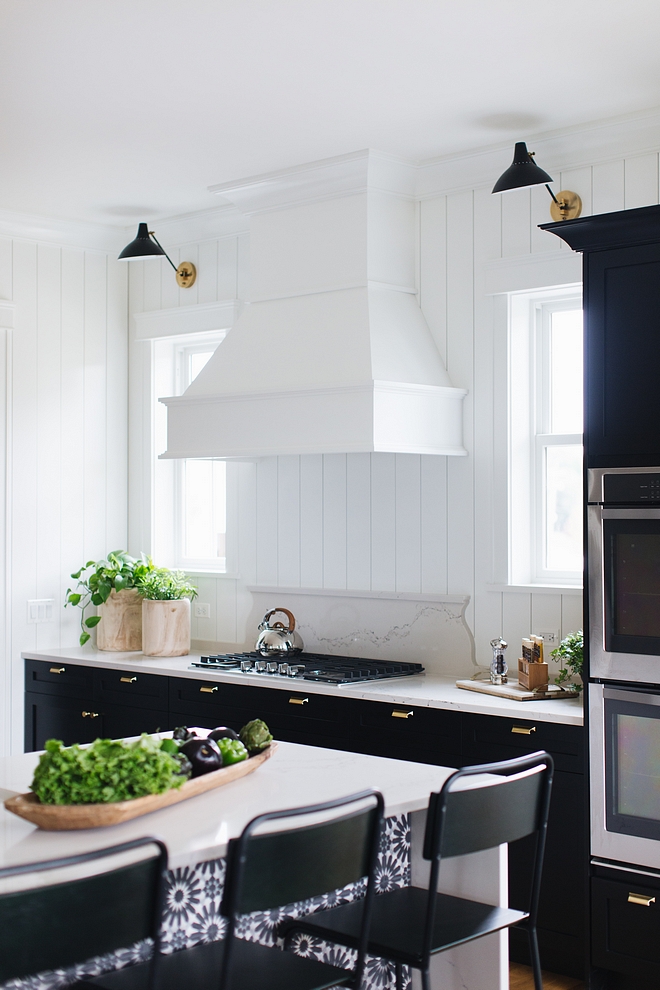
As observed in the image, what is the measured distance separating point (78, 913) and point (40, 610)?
3589 mm

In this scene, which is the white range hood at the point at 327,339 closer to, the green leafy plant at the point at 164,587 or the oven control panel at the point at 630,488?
the green leafy plant at the point at 164,587

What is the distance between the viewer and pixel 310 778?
8.23 feet

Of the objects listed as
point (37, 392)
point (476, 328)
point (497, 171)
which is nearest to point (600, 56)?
point (497, 171)

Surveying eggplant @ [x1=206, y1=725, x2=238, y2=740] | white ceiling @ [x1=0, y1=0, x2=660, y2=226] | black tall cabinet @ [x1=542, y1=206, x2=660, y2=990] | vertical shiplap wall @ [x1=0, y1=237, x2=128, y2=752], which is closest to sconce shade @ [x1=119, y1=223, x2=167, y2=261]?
white ceiling @ [x1=0, y1=0, x2=660, y2=226]

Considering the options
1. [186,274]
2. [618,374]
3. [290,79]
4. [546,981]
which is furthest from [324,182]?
[546,981]

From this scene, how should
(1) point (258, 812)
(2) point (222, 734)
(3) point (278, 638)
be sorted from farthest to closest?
(3) point (278, 638) < (2) point (222, 734) < (1) point (258, 812)

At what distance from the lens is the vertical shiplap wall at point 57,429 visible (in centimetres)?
503

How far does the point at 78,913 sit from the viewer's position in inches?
65.5

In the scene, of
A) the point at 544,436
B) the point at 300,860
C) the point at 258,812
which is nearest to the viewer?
the point at 300,860

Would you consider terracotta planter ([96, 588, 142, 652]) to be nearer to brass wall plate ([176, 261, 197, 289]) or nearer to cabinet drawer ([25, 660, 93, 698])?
cabinet drawer ([25, 660, 93, 698])

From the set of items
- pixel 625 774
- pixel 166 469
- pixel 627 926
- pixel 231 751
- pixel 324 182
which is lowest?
pixel 627 926

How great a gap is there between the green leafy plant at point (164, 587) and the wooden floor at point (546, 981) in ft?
7.29

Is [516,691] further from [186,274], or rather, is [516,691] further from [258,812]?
[186,274]

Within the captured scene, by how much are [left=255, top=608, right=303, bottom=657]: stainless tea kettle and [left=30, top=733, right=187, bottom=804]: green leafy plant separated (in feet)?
7.57
